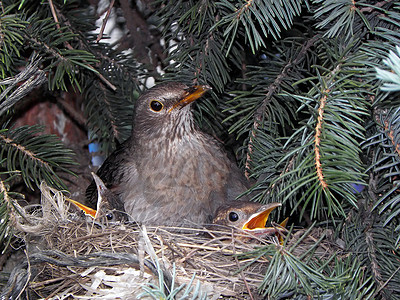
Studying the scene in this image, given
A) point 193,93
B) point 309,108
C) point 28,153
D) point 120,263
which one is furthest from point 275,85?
point 28,153

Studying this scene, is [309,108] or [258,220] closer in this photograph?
[309,108]

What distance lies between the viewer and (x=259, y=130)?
2.16 meters

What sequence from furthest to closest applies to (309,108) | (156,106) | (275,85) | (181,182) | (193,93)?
(156,106)
(181,182)
(193,93)
(275,85)
(309,108)

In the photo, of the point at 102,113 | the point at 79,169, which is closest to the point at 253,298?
the point at 102,113

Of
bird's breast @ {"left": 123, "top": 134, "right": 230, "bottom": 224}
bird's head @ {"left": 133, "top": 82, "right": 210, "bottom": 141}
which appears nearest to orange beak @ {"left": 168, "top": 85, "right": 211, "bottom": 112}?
bird's head @ {"left": 133, "top": 82, "right": 210, "bottom": 141}

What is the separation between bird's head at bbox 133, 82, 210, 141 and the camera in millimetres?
2506

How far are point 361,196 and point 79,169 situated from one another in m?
2.00

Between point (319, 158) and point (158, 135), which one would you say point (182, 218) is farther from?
point (319, 158)

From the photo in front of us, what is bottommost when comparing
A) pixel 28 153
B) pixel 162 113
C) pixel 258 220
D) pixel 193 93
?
pixel 258 220

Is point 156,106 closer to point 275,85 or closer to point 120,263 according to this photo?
point 275,85

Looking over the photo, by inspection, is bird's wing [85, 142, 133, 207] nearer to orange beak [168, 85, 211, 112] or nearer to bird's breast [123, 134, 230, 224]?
bird's breast [123, 134, 230, 224]

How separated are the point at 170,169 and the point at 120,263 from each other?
942 mm

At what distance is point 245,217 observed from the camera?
7.66 ft

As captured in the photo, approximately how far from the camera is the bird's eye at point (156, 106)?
2647mm
